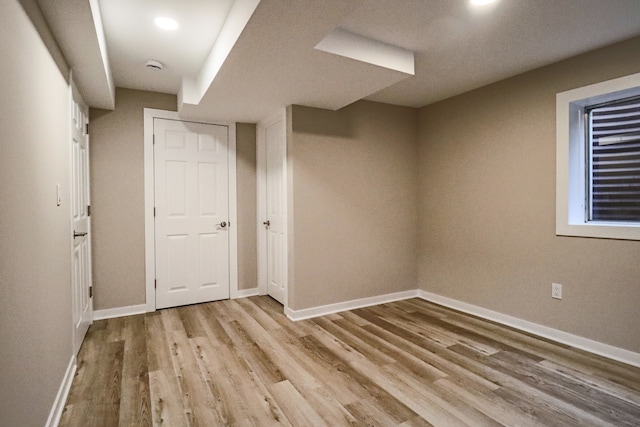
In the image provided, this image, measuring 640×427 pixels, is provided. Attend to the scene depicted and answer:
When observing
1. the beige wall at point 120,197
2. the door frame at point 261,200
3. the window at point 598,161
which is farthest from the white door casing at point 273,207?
the window at point 598,161

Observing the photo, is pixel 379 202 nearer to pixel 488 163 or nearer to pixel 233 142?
pixel 488 163

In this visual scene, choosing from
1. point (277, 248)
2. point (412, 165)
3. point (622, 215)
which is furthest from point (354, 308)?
point (622, 215)

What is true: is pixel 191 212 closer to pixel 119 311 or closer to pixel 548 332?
pixel 119 311

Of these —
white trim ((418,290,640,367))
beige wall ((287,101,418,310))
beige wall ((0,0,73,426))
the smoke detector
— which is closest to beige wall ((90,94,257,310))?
the smoke detector

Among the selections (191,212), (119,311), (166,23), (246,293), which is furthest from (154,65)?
(246,293)

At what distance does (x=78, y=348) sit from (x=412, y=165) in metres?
3.72

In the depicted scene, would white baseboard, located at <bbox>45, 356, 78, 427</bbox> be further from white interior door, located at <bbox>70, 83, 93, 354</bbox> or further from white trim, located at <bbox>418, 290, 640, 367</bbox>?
white trim, located at <bbox>418, 290, 640, 367</bbox>

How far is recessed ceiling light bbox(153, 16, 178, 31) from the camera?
86.9 inches

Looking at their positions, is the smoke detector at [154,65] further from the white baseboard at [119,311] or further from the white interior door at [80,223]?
the white baseboard at [119,311]

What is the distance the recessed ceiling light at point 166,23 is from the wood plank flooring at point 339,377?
7.76 feet

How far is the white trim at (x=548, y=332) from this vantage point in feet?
7.89

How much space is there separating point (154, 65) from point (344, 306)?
2.91 m

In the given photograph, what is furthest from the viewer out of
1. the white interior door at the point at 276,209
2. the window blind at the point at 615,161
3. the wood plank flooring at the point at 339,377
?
the white interior door at the point at 276,209

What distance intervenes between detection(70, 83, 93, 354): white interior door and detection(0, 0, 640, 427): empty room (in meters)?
0.05
